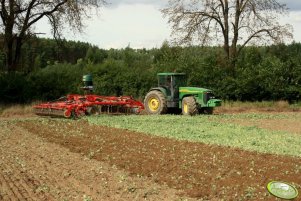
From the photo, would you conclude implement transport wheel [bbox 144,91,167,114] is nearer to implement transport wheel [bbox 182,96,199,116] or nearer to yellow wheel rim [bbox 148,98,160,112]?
yellow wheel rim [bbox 148,98,160,112]

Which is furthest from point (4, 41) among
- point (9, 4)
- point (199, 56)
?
point (199, 56)

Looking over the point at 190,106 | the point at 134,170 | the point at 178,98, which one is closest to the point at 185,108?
the point at 190,106

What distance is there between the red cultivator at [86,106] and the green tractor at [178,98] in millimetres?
836

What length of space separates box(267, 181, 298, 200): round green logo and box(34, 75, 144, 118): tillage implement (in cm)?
1273

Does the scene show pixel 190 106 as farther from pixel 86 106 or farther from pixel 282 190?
pixel 282 190

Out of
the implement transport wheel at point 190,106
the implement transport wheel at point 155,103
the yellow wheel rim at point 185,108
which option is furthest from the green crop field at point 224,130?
the implement transport wheel at point 155,103

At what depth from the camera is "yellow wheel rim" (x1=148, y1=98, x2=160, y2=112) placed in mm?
22328

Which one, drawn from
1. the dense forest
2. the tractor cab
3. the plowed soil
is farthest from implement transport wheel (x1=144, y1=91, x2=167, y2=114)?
the plowed soil

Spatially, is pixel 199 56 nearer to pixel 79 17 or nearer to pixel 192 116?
pixel 79 17

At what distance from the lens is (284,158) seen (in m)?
10.4

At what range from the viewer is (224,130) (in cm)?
1562

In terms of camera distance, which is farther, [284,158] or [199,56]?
[199,56]

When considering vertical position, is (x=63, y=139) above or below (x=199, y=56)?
below

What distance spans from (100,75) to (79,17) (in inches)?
141
